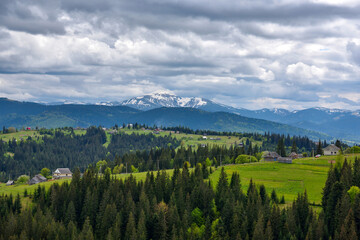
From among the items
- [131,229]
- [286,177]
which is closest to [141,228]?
[131,229]

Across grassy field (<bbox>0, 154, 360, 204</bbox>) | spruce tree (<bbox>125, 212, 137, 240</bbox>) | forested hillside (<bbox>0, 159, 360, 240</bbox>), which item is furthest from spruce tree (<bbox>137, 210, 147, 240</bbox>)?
grassy field (<bbox>0, 154, 360, 204</bbox>)

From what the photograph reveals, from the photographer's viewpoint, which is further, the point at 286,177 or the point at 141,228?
the point at 286,177

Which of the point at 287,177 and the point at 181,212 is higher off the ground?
the point at 287,177

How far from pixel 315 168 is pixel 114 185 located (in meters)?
86.6

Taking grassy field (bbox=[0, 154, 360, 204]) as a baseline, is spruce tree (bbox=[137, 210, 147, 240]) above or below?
below

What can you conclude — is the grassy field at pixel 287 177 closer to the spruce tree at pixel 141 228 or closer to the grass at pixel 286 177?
the grass at pixel 286 177

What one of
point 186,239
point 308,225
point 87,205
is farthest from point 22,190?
point 308,225

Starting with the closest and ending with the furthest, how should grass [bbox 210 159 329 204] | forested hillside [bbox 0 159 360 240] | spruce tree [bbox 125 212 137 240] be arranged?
forested hillside [bbox 0 159 360 240], spruce tree [bbox 125 212 137 240], grass [bbox 210 159 329 204]

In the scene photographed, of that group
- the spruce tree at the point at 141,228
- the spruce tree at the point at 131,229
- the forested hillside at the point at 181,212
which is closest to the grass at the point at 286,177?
the forested hillside at the point at 181,212

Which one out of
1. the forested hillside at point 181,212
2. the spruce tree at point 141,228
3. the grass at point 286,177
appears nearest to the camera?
the forested hillside at point 181,212

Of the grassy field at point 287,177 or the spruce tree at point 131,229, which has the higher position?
the grassy field at point 287,177

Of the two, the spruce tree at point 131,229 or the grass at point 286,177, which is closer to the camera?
the spruce tree at point 131,229

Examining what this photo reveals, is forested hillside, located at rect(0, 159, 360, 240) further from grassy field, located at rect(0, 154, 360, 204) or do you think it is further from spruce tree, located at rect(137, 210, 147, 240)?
grassy field, located at rect(0, 154, 360, 204)

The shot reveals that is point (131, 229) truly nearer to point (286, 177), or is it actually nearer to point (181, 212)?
point (181, 212)
